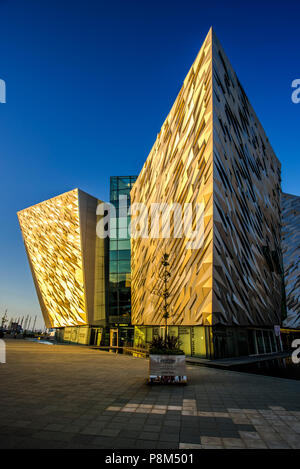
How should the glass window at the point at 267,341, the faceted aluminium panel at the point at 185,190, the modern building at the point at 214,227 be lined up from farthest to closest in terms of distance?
1. the glass window at the point at 267,341
2. the modern building at the point at 214,227
3. the faceted aluminium panel at the point at 185,190

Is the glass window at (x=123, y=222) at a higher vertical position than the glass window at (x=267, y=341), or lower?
higher

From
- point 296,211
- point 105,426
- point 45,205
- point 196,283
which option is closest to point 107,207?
point 45,205

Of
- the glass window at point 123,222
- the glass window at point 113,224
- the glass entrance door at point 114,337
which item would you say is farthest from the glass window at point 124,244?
the glass entrance door at point 114,337

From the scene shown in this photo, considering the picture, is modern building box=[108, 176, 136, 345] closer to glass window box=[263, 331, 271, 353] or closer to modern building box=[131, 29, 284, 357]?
modern building box=[131, 29, 284, 357]

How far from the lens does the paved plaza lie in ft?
14.4

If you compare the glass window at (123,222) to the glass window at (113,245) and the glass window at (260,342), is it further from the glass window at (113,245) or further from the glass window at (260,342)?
the glass window at (260,342)

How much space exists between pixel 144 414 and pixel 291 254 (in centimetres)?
3788

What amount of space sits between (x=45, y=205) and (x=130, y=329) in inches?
884

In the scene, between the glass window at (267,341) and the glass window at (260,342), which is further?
the glass window at (267,341)

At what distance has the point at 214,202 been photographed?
1748 cm

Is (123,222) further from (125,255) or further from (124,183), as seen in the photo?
(124,183)

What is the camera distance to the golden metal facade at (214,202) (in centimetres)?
1759

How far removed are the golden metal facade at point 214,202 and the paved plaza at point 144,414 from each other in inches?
339

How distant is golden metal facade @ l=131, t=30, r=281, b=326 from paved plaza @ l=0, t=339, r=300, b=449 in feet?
28.3
